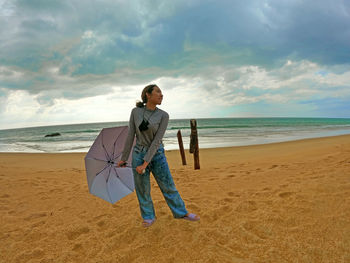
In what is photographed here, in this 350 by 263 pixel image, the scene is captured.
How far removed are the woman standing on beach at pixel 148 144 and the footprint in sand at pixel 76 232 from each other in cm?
108

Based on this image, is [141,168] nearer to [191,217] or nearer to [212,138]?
[191,217]

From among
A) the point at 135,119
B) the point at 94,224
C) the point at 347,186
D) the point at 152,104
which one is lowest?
the point at 94,224

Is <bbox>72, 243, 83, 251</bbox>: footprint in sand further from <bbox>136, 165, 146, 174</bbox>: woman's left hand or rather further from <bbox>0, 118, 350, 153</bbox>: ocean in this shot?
<bbox>0, 118, 350, 153</bbox>: ocean

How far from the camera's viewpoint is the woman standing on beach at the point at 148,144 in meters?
3.15

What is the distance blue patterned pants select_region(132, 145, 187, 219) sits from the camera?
3.31 metres

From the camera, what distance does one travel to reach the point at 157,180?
11.3 ft

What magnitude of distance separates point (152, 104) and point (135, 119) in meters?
0.32

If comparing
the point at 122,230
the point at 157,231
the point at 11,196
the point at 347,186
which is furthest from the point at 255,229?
the point at 11,196

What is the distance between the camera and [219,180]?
20.7 ft

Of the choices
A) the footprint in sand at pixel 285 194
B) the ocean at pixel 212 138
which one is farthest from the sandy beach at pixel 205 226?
the ocean at pixel 212 138

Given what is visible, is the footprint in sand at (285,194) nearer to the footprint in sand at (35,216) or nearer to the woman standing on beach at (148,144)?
the woman standing on beach at (148,144)

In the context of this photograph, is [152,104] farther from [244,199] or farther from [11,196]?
[11,196]

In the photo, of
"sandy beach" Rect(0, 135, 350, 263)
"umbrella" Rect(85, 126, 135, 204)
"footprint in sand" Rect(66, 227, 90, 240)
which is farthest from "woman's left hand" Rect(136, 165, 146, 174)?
"footprint in sand" Rect(66, 227, 90, 240)

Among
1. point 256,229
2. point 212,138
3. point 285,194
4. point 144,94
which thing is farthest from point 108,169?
point 212,138
